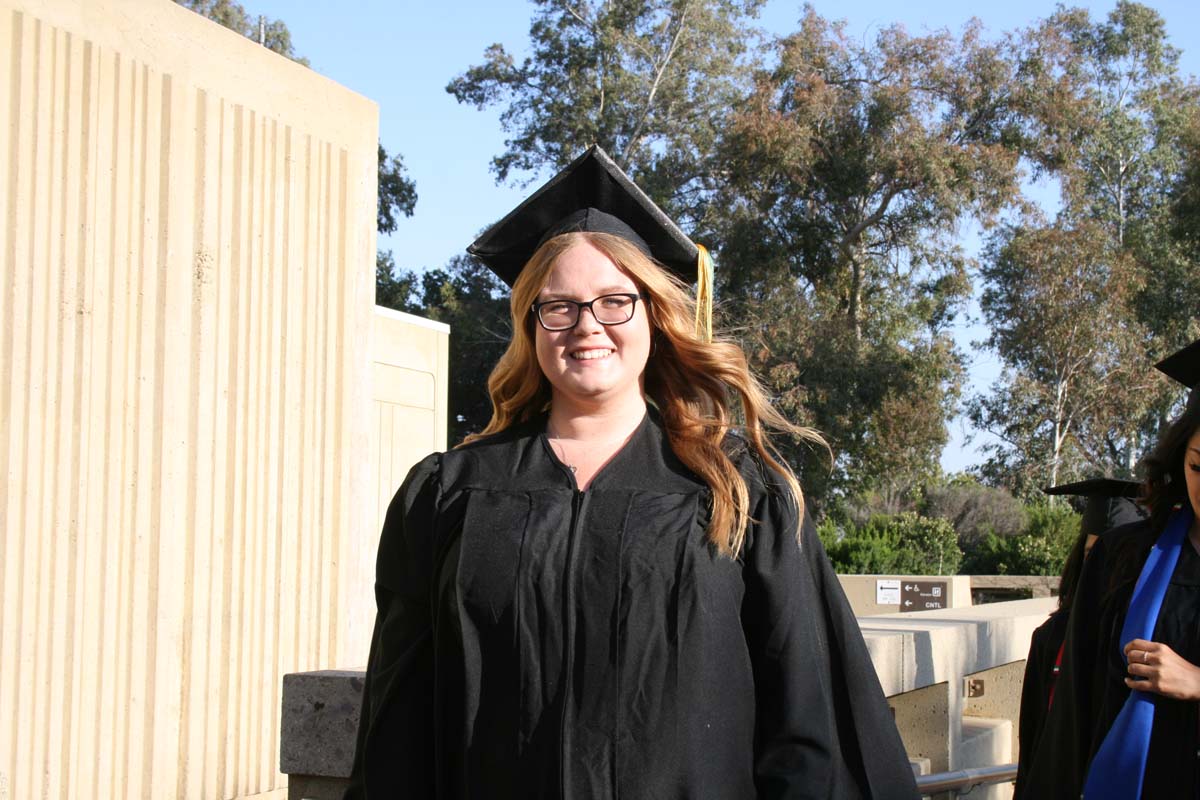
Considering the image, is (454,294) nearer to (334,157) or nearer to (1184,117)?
(1184,117)

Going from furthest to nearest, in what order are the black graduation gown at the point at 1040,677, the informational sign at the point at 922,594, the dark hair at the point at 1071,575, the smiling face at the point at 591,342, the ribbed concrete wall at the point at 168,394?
the informational sign at the point at 922,594 → the ribbed concrete wall at the point at 168,394 → the dark hair at the point at 1071,575 → the black graduation gown at the point at 1040,677 → the smiling face at the point at 591,342

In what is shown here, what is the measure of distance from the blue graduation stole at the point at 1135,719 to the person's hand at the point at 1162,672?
57 mm

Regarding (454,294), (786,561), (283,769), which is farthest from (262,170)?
(454,294)

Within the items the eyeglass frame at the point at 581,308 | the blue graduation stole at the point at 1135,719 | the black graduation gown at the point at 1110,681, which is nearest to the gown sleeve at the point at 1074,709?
the black graduation gown at the point at 1110,681

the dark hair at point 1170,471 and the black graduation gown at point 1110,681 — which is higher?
the dark hair at point 1170,471

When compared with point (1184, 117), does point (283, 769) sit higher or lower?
lower

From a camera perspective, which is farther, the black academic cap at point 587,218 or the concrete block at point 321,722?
the concrete block at point 321,722

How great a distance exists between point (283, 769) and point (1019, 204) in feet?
91.4

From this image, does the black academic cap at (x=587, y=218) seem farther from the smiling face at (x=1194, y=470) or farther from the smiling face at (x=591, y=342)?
the smiling face at (x=1194, y=470)

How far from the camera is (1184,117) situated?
124 feet

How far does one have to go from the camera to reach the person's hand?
336cm

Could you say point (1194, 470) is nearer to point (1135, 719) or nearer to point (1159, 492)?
point (1159, 492)

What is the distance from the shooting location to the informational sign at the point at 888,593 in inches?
740

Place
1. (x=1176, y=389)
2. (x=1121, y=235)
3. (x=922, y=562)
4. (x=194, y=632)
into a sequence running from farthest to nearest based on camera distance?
(x=1121, y=235) < (x=1176, y=389) < (x=922, y=562) < (x=194, y=632)
